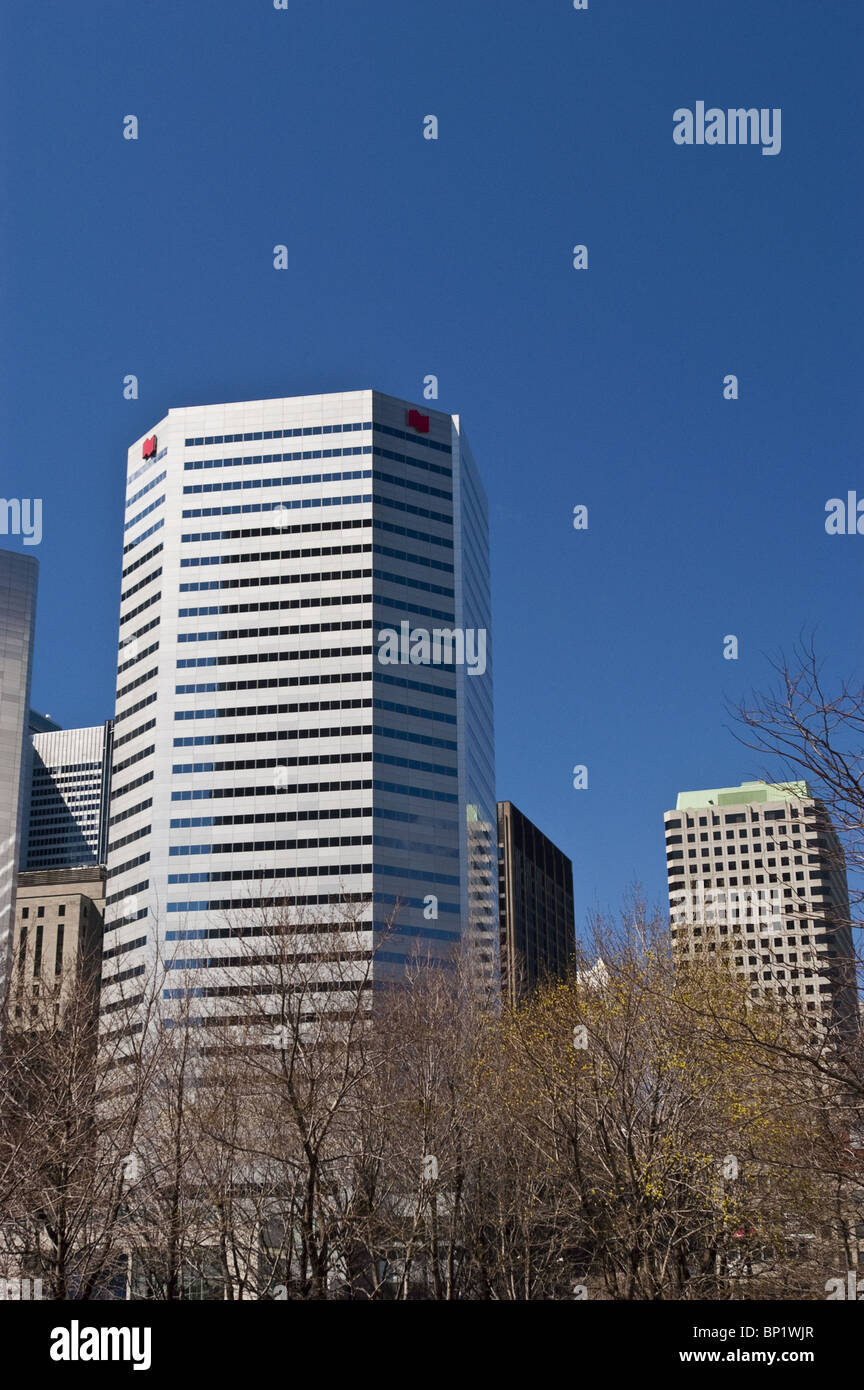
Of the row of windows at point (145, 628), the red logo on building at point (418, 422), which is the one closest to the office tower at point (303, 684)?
the red logo on building at point (418, 422)

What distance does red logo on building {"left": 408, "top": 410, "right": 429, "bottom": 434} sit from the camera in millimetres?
195625

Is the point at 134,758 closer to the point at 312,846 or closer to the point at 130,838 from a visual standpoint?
the point at 130,838

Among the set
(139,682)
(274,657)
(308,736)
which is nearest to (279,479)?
(274,657)

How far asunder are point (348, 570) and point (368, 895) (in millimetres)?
45202

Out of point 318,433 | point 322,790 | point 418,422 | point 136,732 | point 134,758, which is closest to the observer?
point 322,790

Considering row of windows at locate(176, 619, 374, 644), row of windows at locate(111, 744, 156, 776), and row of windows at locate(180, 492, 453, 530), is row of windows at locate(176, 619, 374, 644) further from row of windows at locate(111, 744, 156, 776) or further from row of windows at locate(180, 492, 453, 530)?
row of windows at locate(111, 744, 156, 776)

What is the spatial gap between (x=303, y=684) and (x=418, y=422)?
43314mm

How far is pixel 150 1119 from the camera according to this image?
42.3 meters

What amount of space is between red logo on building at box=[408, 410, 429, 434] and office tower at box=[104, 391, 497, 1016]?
1.04 ft

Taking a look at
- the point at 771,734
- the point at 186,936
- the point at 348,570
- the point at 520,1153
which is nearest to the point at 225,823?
the point at 186,936

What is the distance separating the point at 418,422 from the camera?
19562 centimetres

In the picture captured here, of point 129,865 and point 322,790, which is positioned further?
point 129,865

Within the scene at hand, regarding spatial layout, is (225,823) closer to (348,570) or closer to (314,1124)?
(348,570)

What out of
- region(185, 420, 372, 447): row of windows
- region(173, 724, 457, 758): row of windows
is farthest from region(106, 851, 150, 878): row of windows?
region(185, 420, 372, 447): row of windows
